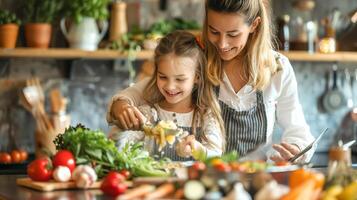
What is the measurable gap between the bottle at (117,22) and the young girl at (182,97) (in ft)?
5.88

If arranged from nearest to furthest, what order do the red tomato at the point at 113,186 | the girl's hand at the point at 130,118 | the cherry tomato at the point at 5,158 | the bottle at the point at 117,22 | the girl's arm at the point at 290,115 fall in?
1. the red tomato at the point at 113,186
2. the girl's hand at the point at 130,118
3. the girl's arm at the point at 290,115
4. the cherry tomato at the point at 5,158
5. the bottle at the point at 117,22

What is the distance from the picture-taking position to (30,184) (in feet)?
9.49

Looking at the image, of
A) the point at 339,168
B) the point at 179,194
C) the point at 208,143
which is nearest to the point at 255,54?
the point at 208,143

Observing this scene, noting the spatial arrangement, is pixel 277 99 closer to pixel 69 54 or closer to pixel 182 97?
pixel 182 97

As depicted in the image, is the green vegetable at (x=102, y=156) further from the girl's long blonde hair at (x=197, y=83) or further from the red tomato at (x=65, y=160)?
the girl's long blonde hair at (x=197, y=83)

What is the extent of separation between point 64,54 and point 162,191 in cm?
279

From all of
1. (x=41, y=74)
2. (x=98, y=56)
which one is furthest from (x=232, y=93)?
(x=41, y=74)

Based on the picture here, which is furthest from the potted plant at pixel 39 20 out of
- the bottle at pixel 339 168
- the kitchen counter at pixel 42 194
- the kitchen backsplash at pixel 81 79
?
the bottle at pixel 339 168

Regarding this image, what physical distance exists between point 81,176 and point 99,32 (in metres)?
2.65

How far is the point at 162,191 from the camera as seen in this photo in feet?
7.90

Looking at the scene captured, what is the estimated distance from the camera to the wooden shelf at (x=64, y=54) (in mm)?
5023

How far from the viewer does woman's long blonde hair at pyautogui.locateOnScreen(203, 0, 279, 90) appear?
344 cm

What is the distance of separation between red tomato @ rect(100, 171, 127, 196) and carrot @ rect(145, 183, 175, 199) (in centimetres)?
22

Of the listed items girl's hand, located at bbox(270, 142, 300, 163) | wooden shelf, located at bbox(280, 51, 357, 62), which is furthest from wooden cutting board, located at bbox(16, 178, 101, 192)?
wooden shelf, located at bbox(280, 51, 357, 62)
